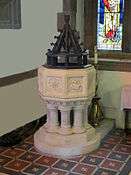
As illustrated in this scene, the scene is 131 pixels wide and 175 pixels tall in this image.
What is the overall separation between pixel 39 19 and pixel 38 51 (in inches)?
17.0

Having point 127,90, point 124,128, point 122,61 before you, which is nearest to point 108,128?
point 124,128

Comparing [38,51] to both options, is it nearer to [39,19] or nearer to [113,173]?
[39,19]

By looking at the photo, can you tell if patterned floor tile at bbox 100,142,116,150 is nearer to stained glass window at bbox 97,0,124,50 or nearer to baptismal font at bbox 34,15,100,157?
baptismal font at bbox 34,15,100,157

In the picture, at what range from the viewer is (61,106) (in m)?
4.27

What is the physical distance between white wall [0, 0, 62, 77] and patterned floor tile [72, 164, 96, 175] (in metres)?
1.36

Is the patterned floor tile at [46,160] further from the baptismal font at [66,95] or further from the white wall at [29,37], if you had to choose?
the white wall at [29,37]

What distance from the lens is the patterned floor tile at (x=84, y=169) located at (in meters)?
3.80

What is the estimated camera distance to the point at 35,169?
3.86 m

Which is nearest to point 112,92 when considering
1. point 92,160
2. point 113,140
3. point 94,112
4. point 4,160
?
point 94,112

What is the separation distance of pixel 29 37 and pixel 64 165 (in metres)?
1.73

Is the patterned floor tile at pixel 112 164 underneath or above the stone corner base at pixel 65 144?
underneath

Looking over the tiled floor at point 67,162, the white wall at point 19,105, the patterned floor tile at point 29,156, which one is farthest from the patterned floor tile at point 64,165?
the white wall at point 19,105

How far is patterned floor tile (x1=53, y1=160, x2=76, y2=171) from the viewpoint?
3.93 m

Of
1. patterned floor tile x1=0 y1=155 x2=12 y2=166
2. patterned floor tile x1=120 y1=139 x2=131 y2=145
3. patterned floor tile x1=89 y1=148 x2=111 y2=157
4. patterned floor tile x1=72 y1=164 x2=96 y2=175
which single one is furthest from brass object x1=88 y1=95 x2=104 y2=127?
patterned floor tile x1=0 y1=155 x2=12 y2=166
